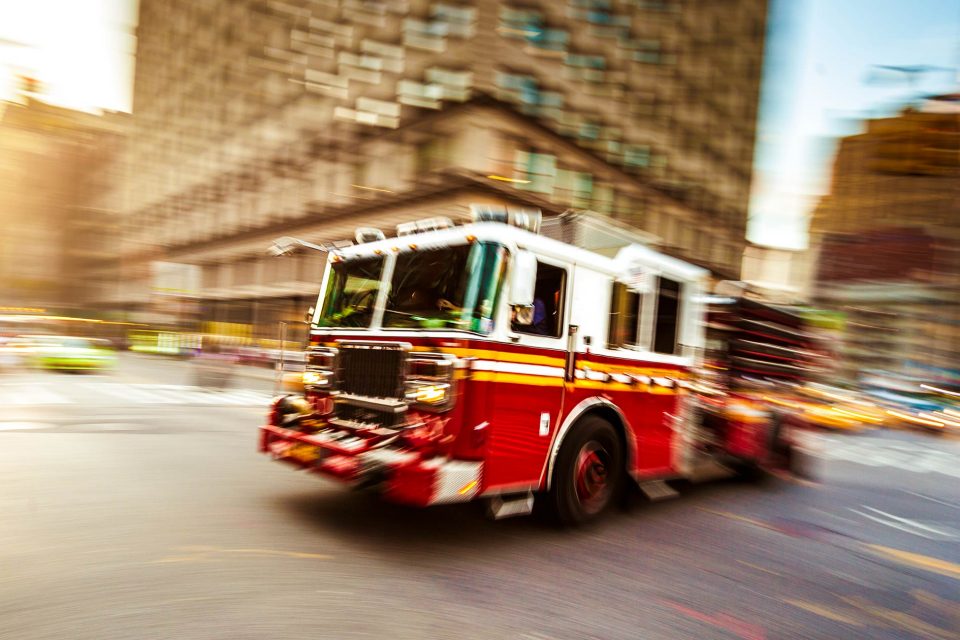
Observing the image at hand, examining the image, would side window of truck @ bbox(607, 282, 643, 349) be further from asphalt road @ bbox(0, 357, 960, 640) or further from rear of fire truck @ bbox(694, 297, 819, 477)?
asphalt road @ bbox(0, 357, 960, 640)

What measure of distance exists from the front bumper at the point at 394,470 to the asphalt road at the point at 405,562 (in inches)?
19.6

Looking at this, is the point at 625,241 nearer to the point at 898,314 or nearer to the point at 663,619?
the point at 663,619

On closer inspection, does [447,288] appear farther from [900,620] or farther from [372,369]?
[900,620]

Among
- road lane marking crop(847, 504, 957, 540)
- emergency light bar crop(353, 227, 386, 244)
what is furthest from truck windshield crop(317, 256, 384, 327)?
road lane marking crop(847, 504, 957, 540)

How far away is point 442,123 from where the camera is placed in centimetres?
3184

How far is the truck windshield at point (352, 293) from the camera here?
6.16m

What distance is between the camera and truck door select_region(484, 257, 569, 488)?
5188 mm

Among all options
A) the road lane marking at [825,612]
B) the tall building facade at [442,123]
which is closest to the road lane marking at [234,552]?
the road lane marking at [825,612]

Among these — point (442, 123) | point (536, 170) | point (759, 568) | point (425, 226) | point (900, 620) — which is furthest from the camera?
point (536, 170)

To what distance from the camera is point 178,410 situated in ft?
43.3

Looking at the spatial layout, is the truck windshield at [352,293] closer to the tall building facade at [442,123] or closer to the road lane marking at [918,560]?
the road lane marking at [918,560]

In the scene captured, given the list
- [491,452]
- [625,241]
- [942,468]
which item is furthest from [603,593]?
[942,468]

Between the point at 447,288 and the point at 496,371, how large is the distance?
0.82m

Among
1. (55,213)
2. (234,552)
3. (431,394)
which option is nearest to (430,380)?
(431,394)
